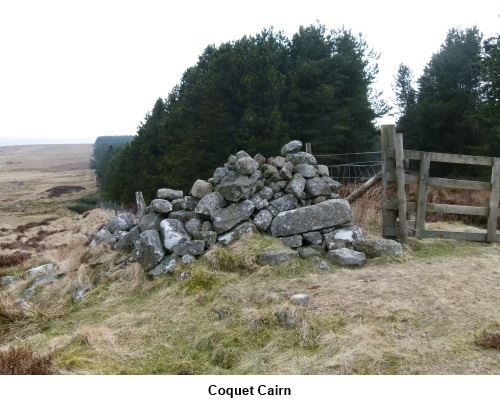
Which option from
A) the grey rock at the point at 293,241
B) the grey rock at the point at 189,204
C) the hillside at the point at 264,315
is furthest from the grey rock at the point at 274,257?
the grey rock at the point at 189,204

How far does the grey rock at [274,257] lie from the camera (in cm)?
672

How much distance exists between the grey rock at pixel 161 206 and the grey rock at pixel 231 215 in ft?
3.15

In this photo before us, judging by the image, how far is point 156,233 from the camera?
7.38 metres

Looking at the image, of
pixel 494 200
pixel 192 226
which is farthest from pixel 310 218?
pixel 494 200

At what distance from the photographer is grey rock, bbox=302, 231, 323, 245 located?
7.34 meters

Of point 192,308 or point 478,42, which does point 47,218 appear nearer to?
point 192,308

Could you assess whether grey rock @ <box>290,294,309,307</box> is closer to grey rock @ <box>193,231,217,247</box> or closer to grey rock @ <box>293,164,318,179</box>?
grey rock @ <box>193,231,217,247</box>

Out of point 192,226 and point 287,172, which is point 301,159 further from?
point 192,226

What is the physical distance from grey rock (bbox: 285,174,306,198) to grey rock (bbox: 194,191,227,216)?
1.28m

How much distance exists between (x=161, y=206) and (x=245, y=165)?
71.3 inches

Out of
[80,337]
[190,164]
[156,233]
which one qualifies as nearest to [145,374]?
[80,337]

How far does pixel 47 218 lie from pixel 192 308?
32.9m

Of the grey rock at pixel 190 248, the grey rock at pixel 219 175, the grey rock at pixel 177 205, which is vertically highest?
the grey rock at pixel 219 175

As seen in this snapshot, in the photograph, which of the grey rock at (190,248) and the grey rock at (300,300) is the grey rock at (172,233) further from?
the grey rock at (300,300)
